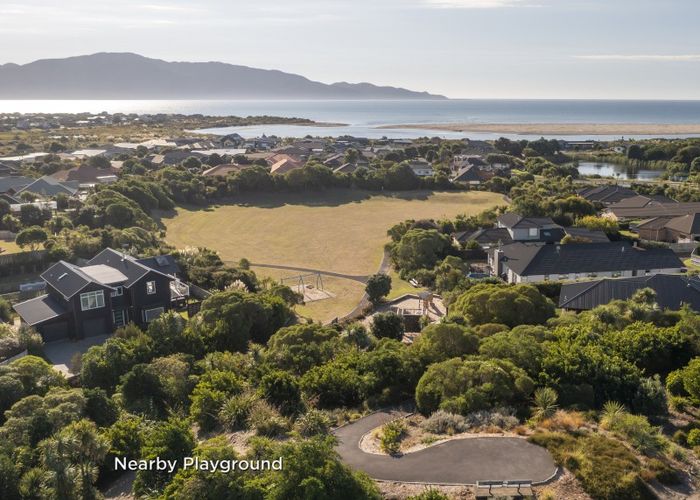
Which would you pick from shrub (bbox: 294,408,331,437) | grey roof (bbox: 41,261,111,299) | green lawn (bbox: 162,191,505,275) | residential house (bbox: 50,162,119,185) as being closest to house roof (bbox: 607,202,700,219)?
green lawn (bbox: 162,191,505,275)

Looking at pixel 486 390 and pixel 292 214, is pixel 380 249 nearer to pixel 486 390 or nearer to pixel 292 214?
pixel 292 214

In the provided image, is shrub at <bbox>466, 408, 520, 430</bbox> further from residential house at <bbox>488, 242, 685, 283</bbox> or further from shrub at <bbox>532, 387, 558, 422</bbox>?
residential house at <bbox>488, 242, 685, 283</bbox>

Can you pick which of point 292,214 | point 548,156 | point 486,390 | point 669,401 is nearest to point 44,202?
point 292,214

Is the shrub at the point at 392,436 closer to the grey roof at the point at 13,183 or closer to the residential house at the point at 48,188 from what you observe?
the residential house at the point at 48,188

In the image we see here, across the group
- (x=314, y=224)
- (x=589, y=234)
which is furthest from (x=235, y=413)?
(x=314, y=224)

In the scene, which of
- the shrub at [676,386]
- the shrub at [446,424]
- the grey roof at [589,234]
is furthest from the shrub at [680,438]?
the grey roof at [589,234]
